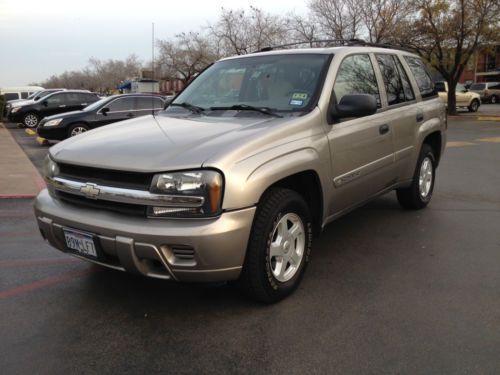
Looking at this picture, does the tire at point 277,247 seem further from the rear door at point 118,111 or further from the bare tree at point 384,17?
the bare tree at point 384,17

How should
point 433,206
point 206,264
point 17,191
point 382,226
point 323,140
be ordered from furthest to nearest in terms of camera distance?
point 17,191 → point 433,206 → point 382,226 → point 323,140 → point 206,264

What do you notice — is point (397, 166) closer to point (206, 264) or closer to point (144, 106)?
point (206, 264)

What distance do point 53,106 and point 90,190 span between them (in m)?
19.0

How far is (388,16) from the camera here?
85.6 ft

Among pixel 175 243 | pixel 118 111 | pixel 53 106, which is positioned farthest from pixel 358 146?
pixel 53 106

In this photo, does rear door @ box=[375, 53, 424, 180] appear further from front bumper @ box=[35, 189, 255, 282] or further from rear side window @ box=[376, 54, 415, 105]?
front bumper @ box=[35, 189, 255, 282]

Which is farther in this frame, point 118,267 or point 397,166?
point 397,166

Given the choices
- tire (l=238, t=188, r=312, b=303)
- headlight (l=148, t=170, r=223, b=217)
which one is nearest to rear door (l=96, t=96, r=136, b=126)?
tire (l=238, t=188, r=312, b=303)

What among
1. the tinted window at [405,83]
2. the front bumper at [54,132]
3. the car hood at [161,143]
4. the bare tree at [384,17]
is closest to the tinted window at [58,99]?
the front bumper at [54,132]

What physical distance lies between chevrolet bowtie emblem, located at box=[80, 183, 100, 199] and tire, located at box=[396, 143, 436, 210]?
3723 millimetres

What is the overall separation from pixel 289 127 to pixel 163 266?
4.30 feet

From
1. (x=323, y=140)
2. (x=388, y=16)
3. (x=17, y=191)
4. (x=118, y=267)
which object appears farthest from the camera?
(x=388, y=16)

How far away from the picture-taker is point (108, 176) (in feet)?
10.5

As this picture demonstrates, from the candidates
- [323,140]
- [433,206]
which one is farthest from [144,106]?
[323,140]
